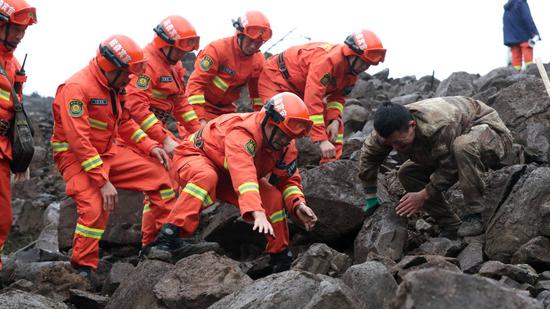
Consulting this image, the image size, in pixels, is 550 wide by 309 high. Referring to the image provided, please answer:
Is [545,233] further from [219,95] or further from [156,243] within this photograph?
[219,95]

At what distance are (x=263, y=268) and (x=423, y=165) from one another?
178 centimetres

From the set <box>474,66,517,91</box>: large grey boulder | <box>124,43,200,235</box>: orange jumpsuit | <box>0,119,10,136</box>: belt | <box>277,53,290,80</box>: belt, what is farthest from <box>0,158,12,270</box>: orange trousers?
<box>474,66,517,91</box>: large grey boulder

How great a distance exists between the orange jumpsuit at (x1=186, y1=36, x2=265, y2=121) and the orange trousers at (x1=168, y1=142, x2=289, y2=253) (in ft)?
7.02

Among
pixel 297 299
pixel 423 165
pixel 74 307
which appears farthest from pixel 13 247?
pixel 297 299

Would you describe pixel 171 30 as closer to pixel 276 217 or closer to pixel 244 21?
pixel 244 21

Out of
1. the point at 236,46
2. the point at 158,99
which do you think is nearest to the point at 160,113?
the point at 158,99

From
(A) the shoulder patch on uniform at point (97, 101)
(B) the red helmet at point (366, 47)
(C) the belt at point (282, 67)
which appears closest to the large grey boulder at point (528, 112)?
(B) the red helmet at point (366, 47)

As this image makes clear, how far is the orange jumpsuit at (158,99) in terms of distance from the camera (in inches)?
297

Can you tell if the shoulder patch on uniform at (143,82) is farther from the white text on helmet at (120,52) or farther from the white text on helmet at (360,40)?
the white text on helmet at (360,40)

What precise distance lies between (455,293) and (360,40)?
545 centimetres

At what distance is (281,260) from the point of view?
6.15m

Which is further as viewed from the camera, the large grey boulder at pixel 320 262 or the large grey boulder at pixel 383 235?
the large grey boulder at pixel 383 235

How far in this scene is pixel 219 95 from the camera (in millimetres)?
8812

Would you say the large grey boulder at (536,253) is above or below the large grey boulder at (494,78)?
above
